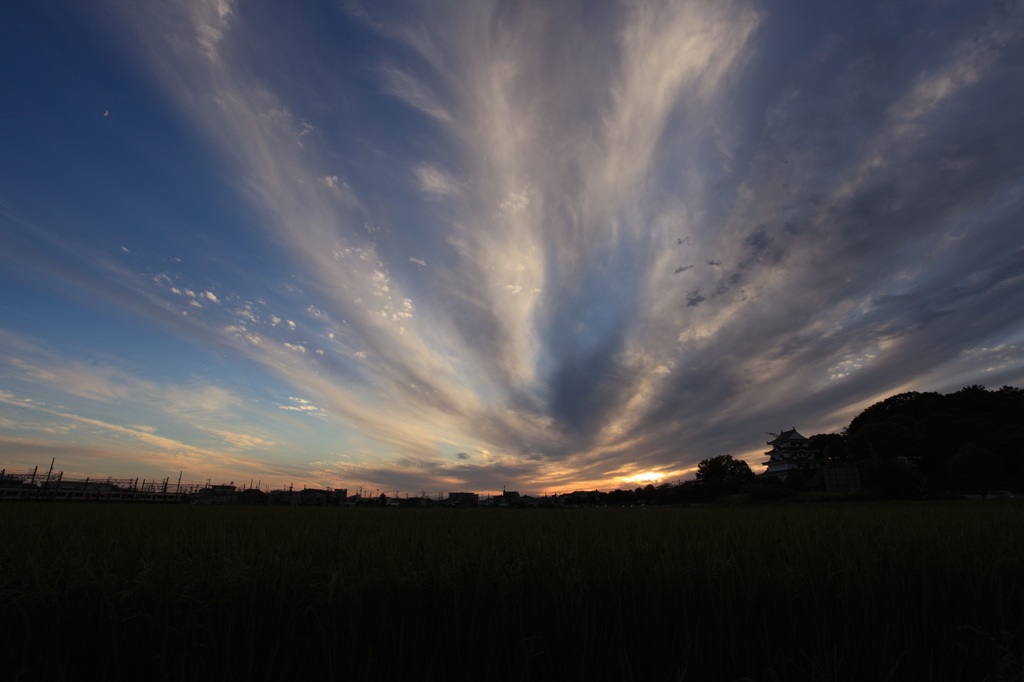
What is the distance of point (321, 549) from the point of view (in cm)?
393

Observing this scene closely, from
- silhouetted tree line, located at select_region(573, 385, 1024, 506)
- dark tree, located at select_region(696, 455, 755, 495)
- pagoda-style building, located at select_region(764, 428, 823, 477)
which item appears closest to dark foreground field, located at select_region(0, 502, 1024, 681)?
silhouetted tree line, located at select_region(573, 385, 1024, 506)

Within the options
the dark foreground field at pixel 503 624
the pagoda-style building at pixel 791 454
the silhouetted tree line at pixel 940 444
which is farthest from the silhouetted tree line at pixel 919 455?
the dark foreground field at pixel 503 624

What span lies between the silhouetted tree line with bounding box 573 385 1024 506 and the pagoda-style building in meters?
5.81

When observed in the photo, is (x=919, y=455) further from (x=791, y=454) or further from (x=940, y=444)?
(x=791, y=454)

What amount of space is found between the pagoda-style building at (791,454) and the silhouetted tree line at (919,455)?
19.1ft

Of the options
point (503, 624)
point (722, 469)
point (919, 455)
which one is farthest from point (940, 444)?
point (503, 624)

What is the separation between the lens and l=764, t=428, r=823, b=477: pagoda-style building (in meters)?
77.8

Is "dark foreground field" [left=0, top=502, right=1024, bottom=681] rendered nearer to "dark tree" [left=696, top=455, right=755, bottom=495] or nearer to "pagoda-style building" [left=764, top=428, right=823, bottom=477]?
"dark tree" [left=696, top=455, right=755, bottom=495]

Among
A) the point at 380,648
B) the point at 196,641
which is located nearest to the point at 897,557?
the point at 380,648

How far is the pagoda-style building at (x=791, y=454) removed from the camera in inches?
3061

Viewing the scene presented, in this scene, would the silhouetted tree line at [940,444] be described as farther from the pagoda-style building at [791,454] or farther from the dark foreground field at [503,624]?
the dark foreground field at [503,624]

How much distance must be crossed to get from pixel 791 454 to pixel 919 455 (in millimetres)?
26898

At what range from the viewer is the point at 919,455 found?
53.2m

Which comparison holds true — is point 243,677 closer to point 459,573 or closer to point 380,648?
point 380,648
